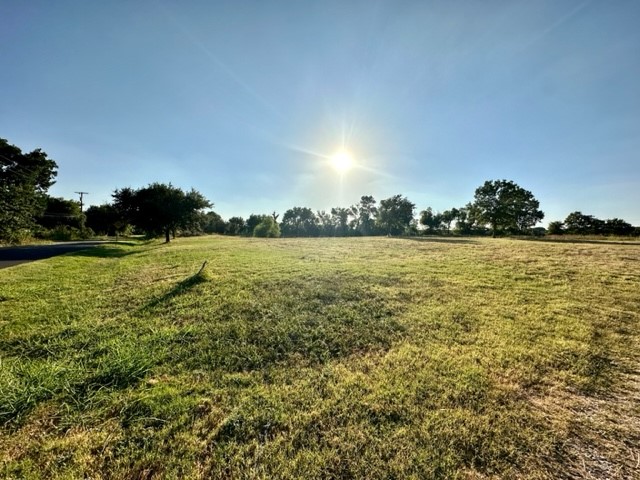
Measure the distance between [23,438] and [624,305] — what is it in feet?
35.1

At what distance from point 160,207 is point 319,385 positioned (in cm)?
2650

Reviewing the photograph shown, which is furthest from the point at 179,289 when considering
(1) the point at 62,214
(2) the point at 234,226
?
(2) the point at 234,226

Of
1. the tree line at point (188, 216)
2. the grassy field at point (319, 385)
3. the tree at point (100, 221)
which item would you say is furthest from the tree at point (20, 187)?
the grassy field at point (319, 385)

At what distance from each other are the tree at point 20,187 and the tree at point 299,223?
163 feet

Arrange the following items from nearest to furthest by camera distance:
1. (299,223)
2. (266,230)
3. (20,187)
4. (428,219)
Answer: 1. (20,187)
2. (266,230)
3. (428,219)
4. (299,223)

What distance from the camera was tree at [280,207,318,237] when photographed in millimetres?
76938

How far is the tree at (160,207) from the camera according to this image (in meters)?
24.5

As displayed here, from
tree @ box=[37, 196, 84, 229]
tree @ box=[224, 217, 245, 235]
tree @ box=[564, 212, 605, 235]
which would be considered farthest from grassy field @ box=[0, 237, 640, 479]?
tree @ box=[224, 217, 245, 235]

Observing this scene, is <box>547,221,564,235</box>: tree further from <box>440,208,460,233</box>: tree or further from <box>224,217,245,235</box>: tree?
<box>224,217,245,235</box>: tree

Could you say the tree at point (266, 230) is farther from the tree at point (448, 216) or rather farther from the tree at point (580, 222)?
the tree at point (580, 222)

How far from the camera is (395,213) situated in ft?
191

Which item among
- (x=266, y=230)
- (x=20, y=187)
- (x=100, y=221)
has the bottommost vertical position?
(x=266, y=230)

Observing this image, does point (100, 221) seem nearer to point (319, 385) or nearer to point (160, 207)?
point (160, 207)

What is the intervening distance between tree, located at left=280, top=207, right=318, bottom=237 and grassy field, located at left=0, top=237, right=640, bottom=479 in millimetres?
69595
